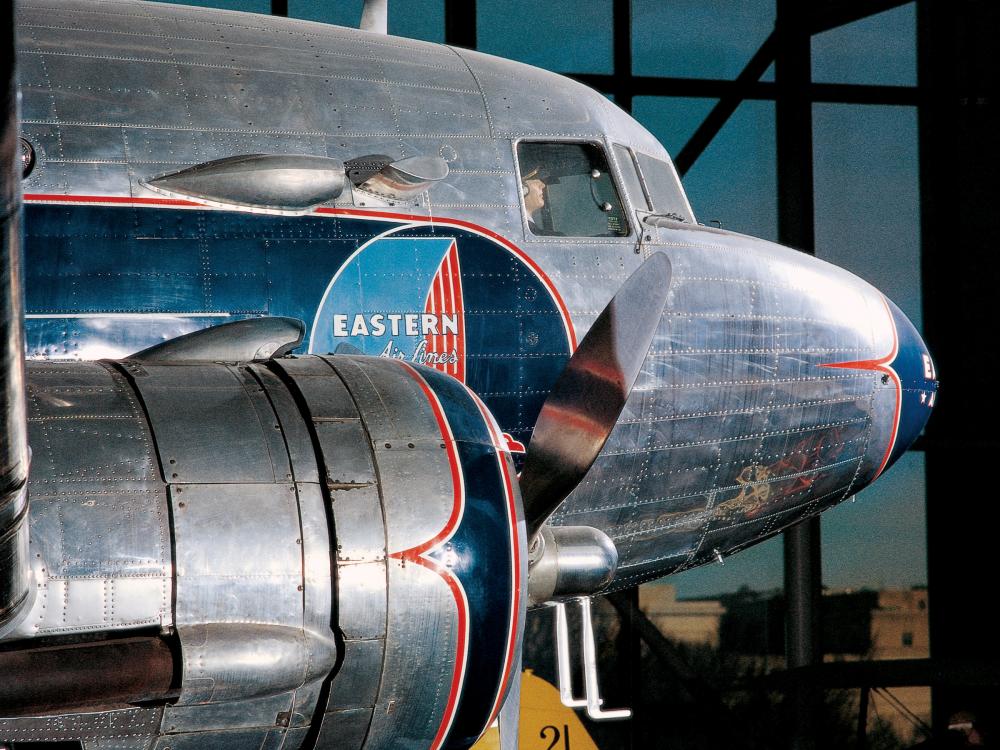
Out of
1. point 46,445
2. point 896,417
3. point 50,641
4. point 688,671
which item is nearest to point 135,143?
point 46,445

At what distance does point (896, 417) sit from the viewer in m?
7.64

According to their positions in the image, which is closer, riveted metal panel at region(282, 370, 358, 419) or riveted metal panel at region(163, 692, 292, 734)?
riveted metal panel at region(163, 692, 292, 734)

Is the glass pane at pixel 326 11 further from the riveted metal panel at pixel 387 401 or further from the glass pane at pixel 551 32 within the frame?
the riveted metal panel at pixel 387 401

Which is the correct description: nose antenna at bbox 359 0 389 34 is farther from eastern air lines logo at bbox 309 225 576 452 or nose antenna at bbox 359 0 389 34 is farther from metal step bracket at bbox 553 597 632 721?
metal step bracket at bbox 553 597 632 721

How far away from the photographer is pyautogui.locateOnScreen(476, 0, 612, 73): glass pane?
15.4 metres

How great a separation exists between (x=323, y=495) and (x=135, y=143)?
2651 mm

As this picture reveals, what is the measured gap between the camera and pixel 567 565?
4.81m

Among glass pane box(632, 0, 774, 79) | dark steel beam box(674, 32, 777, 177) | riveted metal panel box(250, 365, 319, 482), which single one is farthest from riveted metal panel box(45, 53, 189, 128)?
glass pane box(632, 0, 774, 79)

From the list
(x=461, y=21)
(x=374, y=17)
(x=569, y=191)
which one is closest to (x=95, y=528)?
(x=569, y=191)

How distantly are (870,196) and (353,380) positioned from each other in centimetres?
1336

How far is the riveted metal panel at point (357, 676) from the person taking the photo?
3.86 meters

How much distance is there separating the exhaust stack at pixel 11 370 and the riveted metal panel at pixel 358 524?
97cm

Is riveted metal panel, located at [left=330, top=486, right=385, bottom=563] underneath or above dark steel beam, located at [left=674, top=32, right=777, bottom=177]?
underneath

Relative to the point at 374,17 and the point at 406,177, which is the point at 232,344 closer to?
the point at 406,177
